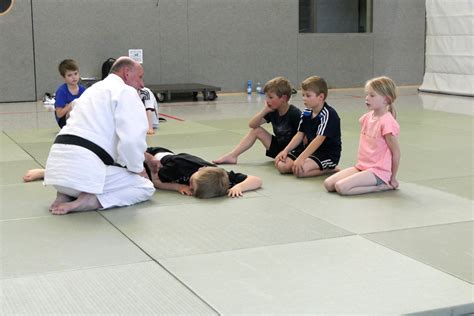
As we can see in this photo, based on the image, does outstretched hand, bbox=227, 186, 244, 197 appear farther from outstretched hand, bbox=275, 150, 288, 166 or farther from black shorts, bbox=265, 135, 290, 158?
black shorts, bbox=265, 135, 290, 158

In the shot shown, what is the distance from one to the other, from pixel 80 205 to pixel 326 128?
2353 millimetres

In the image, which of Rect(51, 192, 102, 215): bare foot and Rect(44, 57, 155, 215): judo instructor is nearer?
Rect(44, 57, 155, 215): judo instructor

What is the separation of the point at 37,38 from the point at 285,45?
521 cm

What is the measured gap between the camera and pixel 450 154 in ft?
24.0

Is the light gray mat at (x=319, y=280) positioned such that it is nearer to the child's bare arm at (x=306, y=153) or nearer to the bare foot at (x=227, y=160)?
the child's bare arm at (x=306, y=153)

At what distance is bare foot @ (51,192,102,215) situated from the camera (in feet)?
16.6

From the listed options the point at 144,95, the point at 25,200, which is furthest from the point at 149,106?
the point at 25,200

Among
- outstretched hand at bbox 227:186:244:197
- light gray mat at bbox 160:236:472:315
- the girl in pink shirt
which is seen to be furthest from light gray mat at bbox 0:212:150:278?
the girl in pink shirt

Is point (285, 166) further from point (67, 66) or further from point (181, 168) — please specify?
point (67, 66)

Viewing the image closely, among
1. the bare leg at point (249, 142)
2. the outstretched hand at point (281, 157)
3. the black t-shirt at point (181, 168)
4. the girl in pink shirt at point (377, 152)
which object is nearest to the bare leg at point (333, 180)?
the girl in pink shirt at point (377, 152)

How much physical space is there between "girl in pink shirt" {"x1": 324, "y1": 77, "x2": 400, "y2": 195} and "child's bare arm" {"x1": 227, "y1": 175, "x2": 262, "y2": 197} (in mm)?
577

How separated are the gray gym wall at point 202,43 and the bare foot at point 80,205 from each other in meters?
8.67

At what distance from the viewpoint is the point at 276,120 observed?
6.84 m

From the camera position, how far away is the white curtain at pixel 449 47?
1405 cm
